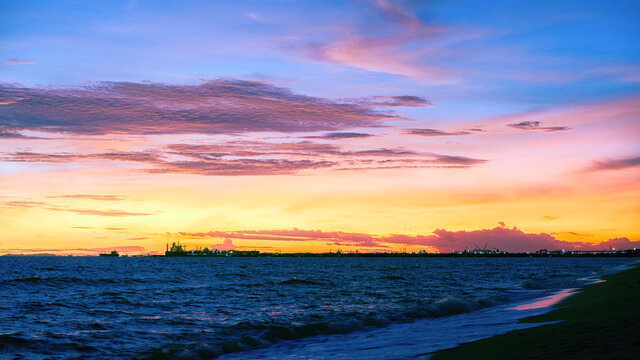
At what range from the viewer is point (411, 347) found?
16891 millimetres

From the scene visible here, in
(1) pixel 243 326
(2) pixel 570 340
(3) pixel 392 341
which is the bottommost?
(1) pixel 243 326

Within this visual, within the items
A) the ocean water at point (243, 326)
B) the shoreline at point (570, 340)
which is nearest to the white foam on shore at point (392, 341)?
the ocean water at point (243, 326)

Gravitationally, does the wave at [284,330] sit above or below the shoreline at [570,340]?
below

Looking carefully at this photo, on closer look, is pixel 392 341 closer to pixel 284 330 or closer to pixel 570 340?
pixel 284 330

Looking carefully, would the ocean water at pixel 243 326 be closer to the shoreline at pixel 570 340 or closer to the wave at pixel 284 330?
the wave at pixel 284 330

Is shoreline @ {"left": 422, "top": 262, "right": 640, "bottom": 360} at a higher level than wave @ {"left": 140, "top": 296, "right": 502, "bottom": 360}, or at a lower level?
higher

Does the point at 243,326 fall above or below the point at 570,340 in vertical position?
below

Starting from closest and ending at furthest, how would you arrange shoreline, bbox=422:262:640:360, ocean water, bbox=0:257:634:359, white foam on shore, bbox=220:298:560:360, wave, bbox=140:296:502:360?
shoreline, bbox=422:262:640:360 → white foam on shore, bbox=220:298:560:360 → ocean water, bbox=0:257:634:359 → wave, bbox=140:296:502:360

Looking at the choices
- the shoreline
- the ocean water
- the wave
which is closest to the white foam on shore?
the ocean water

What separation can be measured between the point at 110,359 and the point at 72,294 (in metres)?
29.9

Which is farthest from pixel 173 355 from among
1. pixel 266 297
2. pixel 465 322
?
pixel 266 297

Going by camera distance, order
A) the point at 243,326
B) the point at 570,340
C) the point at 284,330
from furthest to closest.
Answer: the point at 243,326, the point at 284,330, the point at 570,340

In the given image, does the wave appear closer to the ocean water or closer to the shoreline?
the ocean water

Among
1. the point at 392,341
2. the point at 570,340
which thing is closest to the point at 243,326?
the point at 392,341
